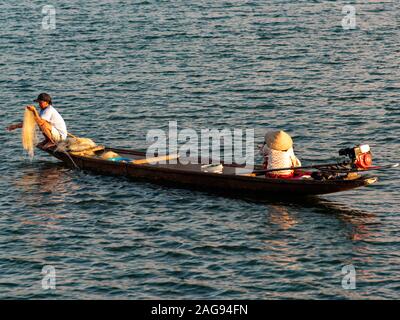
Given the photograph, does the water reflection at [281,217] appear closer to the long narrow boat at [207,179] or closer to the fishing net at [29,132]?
the long narrow boat at [207,179]

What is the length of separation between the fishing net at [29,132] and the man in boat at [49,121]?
265 mm

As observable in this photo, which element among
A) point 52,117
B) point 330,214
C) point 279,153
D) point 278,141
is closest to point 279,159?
point 279,153

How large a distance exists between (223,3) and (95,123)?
1158 inches

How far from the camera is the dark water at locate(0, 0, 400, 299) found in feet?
82.6

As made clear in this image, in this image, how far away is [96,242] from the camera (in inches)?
1077

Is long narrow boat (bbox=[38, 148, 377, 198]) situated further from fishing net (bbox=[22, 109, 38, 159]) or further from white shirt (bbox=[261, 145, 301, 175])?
fishing net (bbox=[22, 109, 38, 159])

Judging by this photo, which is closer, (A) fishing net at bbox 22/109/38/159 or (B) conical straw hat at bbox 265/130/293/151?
(B) conical straw hat at bbox 265/130/293/151

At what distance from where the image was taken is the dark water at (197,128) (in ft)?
82.6

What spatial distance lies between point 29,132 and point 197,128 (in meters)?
7.58

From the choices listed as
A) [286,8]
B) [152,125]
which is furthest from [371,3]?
[152,125]

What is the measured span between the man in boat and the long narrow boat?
0.43 meters

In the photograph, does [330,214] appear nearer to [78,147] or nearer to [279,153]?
[279,153]

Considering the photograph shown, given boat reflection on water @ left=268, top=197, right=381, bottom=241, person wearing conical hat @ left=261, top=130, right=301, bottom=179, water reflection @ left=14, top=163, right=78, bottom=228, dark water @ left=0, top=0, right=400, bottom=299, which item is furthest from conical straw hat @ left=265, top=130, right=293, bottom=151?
water reflection @ left=14, top=163, right=78, bottom=228
